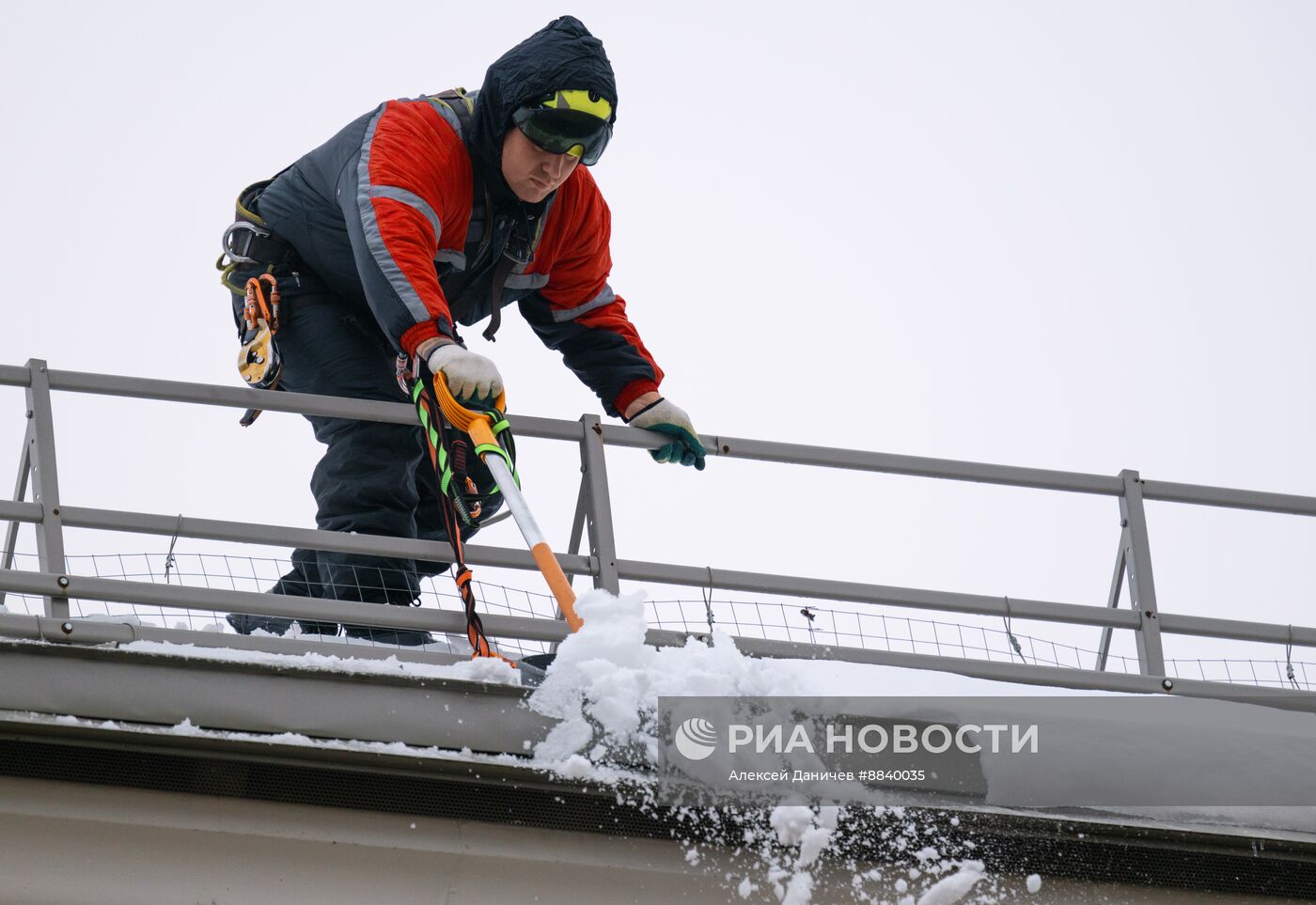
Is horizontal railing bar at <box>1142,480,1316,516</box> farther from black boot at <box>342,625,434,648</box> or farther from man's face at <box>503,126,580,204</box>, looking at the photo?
black boot at <box>342,625,434,648</box>

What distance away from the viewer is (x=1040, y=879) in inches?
132

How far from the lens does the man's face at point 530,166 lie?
15.0 ft

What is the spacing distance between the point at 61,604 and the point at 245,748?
0.98 metres

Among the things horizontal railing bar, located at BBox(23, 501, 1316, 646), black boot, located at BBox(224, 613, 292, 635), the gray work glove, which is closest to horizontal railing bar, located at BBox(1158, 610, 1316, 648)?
horizontal railing bar, located at BBox(23, 501, 1316, 646)

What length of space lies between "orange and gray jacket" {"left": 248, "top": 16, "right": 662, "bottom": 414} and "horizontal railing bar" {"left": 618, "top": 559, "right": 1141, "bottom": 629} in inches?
37.8

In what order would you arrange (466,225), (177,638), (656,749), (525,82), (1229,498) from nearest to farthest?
(656,749), (177,638), (525,82), (466,225), (1229,498)

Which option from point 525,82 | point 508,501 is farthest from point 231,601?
point 525,82

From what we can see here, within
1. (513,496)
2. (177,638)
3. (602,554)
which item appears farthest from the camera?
(602,554)

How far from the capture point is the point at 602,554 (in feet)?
14.4

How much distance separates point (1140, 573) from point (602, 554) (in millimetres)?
1757

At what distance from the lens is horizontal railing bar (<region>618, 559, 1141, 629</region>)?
4312 mm

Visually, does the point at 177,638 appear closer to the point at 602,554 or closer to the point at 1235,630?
the point at 602,554

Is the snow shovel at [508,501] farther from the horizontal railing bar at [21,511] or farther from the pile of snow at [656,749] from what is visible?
the horizontal railing bar at [21,511]

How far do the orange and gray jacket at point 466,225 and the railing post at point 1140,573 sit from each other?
1653 mm
